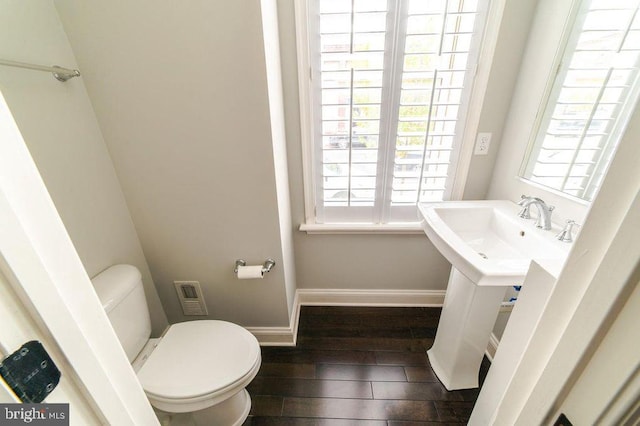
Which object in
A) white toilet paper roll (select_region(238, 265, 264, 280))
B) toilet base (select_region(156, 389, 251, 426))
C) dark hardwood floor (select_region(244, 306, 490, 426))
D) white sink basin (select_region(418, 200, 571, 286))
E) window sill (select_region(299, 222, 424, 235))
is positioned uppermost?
white sink basin (select_region(418, 200, 571, 286))

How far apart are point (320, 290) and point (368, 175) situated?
35.1 inches

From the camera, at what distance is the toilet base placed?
1099mm

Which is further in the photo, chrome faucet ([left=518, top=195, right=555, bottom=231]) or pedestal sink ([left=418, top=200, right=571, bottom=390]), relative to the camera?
chrome faucet ([left=518, top=195, right=555, bottom=231])

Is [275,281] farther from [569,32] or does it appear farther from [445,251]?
[569,32]

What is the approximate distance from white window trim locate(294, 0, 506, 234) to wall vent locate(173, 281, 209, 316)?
694mm

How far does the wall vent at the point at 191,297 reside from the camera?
140 cm

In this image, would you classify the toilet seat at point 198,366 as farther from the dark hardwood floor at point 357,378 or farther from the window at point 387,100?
the window at point 387,100

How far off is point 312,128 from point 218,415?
1.44 m

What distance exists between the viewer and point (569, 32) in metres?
1.02

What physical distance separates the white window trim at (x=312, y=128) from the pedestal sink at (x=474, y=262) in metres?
0.25

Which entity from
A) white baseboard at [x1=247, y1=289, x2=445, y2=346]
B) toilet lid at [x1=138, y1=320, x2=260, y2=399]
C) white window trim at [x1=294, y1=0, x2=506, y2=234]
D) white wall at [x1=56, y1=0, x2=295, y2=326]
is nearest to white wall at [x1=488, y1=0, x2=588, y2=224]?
white window trim at [x1=294, y1=0, x2=506, y2=234]

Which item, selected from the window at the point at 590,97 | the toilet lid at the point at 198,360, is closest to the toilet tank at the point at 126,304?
the toilet lid at the point at 198,360

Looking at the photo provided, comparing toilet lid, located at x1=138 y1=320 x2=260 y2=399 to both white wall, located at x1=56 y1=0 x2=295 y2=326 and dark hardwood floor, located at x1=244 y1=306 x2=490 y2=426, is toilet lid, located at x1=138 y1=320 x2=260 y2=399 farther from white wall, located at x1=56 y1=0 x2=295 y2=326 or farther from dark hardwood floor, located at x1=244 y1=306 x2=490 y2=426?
dark hardwood floor, located at x1=244 y1=306 x2=490 y2=426

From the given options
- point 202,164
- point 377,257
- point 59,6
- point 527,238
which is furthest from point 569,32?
point 59,6
